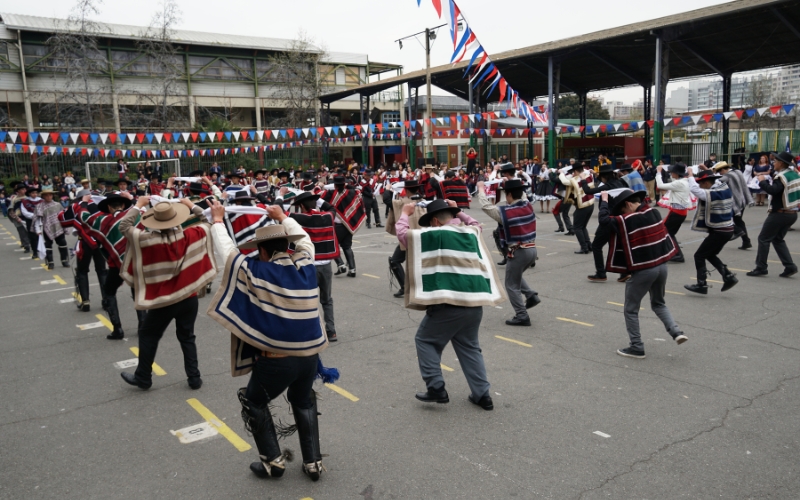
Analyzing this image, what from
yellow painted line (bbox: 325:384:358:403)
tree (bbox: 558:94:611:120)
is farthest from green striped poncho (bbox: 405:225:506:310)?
tree (bbox: 558:94:611:120)

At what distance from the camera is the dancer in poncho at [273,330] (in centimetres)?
367

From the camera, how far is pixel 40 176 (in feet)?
93.4

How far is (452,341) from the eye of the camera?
4988 mm

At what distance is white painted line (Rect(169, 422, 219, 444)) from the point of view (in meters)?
4.64

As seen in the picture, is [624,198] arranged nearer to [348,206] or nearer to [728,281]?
[728,281]

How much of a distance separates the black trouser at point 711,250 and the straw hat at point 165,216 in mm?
6912

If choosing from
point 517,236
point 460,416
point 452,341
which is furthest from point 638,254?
point 460,416

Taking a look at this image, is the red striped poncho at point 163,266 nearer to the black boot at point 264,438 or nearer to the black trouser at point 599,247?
the black boot at point 264,438

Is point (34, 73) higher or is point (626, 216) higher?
point (34, 73)

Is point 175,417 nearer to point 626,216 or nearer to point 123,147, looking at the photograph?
→ point 626,216

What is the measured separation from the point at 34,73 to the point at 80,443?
4080 centimetres

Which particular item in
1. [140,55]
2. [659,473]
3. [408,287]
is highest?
[140,55]

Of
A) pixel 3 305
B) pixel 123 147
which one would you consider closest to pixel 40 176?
pixel 123 147

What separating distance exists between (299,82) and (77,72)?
14.5m
